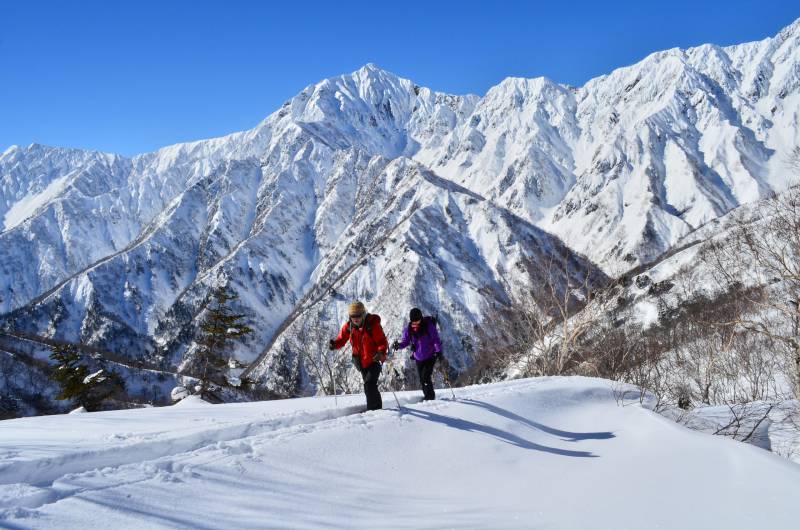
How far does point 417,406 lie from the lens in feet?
29.6

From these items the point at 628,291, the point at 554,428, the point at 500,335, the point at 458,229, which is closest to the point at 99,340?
the point at 458,229

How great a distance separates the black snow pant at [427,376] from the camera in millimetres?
9992

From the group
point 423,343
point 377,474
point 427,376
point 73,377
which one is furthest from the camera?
point 73,377

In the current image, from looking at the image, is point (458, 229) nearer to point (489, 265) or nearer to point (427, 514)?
point (489, 265)

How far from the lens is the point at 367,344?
8.76 meters

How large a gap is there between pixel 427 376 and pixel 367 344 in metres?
1.96

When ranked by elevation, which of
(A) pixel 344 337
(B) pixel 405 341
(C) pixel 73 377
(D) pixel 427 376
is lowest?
(D) pixel 427 376

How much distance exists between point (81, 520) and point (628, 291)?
13798cm

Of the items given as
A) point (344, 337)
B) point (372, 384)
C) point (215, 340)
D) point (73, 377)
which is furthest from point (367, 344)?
point (73, 377)

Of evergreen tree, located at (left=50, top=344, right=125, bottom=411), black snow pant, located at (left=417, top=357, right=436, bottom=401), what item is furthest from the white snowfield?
evergreen tree, located at (left=50, top=344, right=125, bottom=411)

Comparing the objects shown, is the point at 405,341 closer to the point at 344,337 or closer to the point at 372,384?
the point at 372,384

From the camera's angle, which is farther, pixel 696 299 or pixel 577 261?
pixel 577 261

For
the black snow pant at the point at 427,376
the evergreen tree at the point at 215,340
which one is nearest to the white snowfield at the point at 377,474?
the black snow pant at the point at 427,376

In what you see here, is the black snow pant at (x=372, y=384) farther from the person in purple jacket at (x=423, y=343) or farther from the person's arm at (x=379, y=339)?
the person in purple jacket at (x=423, y=343)
